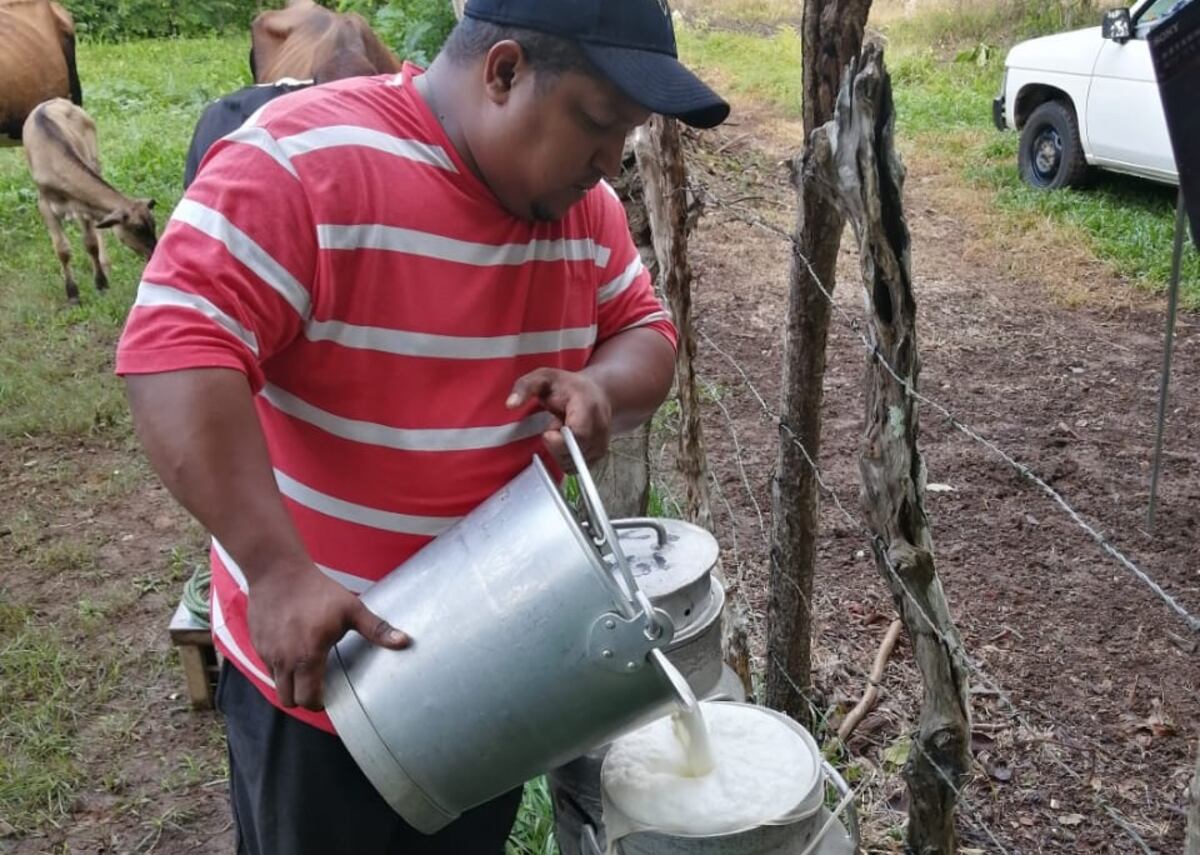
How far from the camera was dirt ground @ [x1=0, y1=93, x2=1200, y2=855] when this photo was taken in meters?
2.68

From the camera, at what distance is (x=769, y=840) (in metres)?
1.42

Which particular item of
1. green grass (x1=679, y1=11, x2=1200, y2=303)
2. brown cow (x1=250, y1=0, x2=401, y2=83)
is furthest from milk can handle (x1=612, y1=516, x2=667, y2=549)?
green grass (x1=679, y1=11, x2=1200, y2=303)

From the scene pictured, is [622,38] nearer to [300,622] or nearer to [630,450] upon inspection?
[300,622]

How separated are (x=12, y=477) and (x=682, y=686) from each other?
397 centimetres

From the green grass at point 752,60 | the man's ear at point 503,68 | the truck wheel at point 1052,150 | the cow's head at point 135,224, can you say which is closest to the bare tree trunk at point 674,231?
the man's ear at point 503,68

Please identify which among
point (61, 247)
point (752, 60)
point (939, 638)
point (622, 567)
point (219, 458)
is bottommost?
point (61, 247)

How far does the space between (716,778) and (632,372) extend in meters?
0.54

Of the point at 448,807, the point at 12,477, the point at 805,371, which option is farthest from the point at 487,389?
the point at 12,477

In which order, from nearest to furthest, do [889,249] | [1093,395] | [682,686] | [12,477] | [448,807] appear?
[682,686] < [448,807] < [889,249] < [12,477] < [1093,395]

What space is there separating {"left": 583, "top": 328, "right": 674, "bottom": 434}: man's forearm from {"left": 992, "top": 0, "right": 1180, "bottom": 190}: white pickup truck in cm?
546

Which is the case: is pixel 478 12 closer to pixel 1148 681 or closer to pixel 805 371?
pixel 805 371

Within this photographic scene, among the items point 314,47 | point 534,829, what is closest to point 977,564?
point 534,829

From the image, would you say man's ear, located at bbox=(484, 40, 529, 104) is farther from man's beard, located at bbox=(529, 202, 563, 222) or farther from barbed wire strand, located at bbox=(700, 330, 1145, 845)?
barbed wire strand, located at bbox=(700, 330, 1145, 845)

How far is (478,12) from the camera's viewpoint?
128cm
